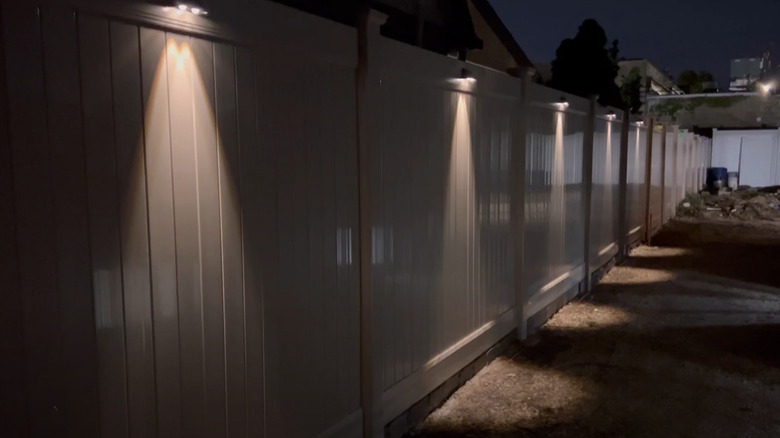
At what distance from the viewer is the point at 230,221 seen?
2.90 meters

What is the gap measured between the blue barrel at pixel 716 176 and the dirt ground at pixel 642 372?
69.7 ft

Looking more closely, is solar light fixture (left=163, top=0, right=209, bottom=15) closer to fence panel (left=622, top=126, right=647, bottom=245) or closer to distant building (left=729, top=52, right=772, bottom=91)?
fence panel (left=622, top=126, right=647, bottom=245)

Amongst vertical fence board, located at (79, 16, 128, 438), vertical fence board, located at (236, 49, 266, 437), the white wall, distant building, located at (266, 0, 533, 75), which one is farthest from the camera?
the white wall

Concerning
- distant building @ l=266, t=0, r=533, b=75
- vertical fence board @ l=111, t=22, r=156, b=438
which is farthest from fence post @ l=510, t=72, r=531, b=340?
vertical fence board @ l=111, t=22, r=156, b=438

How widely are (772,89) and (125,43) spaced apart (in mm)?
38786

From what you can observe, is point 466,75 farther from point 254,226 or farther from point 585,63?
point 585,63

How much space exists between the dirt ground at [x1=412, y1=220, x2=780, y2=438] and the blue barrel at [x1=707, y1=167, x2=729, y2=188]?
21250 mm

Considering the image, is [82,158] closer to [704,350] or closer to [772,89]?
[704,350]

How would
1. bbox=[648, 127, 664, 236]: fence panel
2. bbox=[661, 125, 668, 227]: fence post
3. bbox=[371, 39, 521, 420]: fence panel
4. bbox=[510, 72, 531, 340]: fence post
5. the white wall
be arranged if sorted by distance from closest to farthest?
1. bbox=[371, 39, 521, 420]: fence panel
2. bbox=[510, 72, 531, 340]: fence post
3. bbox=[648, 127, 664, 236]: fence panel
4. bbox=[661, 125, 668, 227]: fence post
5. the white wall

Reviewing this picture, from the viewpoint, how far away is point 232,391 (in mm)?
2961

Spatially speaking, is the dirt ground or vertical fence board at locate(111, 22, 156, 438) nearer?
vertical fence board at locate(111, 22, 156, 438)

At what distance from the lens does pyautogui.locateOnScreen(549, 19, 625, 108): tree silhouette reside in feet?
65.4

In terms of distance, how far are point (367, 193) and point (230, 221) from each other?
A: 4.03 ft

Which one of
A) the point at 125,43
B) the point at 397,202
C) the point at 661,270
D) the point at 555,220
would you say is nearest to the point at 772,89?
the point at 661,270
